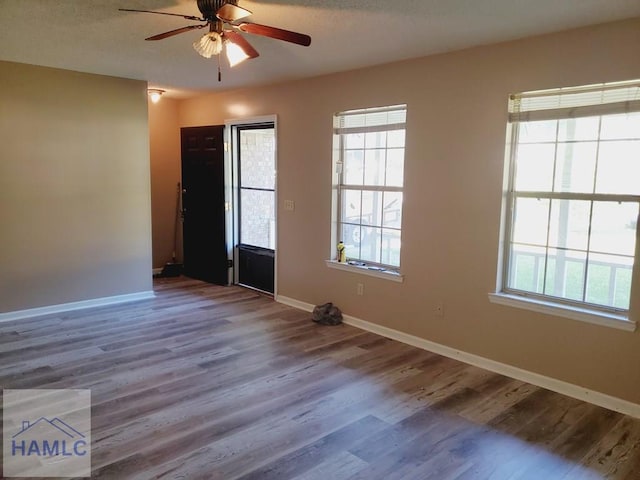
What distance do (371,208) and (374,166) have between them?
0.40 m

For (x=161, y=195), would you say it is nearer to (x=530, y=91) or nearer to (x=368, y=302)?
(x=368, y=302)

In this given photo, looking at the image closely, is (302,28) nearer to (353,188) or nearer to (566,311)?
(353,188)

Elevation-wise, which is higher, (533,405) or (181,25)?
(181,25)

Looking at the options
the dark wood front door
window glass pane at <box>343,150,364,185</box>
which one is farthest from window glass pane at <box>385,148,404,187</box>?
the dark wood front door

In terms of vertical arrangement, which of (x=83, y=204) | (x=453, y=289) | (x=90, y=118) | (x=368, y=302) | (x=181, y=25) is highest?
(x=181, y=25)

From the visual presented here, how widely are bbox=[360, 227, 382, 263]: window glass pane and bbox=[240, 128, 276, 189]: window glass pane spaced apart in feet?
5.05

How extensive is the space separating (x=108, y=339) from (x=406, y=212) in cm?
287

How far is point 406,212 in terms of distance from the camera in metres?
4.20

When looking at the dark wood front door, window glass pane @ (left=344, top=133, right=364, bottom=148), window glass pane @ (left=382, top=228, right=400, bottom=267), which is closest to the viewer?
window glass pane @ (left=382, top=228, right=400, bottom=267)

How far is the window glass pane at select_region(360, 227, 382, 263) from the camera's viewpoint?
4598mm

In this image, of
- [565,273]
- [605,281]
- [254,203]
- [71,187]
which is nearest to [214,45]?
[565,273]

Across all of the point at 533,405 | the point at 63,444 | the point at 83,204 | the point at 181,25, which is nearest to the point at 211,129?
the point at 83,204

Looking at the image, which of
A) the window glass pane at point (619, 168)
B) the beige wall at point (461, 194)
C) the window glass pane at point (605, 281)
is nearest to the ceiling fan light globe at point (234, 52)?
the beige wall at point (461, 194)

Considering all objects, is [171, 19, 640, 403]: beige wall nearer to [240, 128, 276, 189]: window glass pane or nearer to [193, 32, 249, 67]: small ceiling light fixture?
[240, 128, 276, 189]: window glass pane
